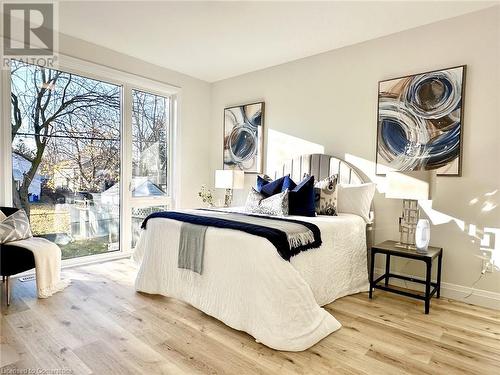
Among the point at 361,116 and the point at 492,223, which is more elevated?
the point at 361,116

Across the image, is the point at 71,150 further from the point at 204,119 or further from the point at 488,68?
the point at 488,68

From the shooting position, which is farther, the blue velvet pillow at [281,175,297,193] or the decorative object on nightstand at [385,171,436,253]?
the blue velvet pillow at [281,175,297,193]

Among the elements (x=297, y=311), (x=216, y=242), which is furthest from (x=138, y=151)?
(x=297, y=311)

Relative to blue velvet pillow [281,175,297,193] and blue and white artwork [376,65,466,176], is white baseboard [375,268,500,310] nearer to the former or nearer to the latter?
blue and white artwork [376,65,466,176]

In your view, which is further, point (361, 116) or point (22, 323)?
point (361, 116)

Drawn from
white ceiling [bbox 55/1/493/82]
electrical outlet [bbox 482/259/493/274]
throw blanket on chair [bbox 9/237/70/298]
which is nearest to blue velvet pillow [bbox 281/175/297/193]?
white ceiling [bbox 55/1/493/82]

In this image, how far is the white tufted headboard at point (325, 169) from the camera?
3.53 m

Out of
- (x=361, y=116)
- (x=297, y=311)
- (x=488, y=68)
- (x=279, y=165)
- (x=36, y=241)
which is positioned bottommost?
(x=297, y=311)

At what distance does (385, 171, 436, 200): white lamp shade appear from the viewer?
8.92ft

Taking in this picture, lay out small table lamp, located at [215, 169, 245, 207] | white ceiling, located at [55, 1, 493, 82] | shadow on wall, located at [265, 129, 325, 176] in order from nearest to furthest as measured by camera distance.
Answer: white ceiling, located at [55, 1, 493, 82] < shadow on wall, located at [265, 129, 325, 176] < small table lamp, located at [215, 169, 245, 207]

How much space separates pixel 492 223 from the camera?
2820 mm

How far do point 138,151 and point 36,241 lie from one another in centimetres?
185

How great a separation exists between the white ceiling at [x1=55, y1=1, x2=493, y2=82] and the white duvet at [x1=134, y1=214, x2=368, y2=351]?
1956 mm

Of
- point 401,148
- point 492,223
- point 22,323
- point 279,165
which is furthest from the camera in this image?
point 279,165
